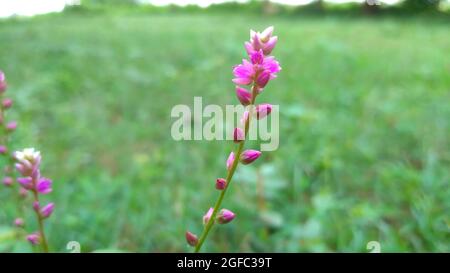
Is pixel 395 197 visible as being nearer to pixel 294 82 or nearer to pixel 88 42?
pixel 294 82

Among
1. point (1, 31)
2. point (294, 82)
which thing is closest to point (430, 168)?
point (294, 82)

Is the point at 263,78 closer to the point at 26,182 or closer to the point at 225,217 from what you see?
the point at 225,217

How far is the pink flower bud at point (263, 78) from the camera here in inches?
32.4

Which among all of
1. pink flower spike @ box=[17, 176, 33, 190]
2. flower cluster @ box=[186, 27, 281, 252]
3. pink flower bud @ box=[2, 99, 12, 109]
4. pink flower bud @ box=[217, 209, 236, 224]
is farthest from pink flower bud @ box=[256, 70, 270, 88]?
pink flower bud @ box=[2, 99, 12, 109]

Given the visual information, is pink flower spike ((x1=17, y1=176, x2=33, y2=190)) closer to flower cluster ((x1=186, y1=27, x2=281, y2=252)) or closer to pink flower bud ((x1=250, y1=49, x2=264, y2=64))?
flower cluster ((x1=186, y1=27, x2=281, y2=252))

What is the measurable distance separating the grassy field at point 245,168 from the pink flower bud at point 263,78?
3.66 feet

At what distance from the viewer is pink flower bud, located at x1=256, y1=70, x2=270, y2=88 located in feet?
2.70

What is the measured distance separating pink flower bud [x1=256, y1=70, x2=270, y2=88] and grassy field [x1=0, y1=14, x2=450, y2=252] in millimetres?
1114

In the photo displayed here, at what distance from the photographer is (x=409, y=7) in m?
18.7

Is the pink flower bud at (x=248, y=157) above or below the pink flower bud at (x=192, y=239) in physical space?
above

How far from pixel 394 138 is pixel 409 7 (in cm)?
1742

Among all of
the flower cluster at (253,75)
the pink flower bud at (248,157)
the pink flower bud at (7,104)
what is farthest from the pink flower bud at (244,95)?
the pink flower bud at (7,104)

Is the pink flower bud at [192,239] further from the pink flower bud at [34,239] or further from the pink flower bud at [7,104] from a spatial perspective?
the pink flower bud at [7,104]

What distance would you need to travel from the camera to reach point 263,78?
0.83 metres
